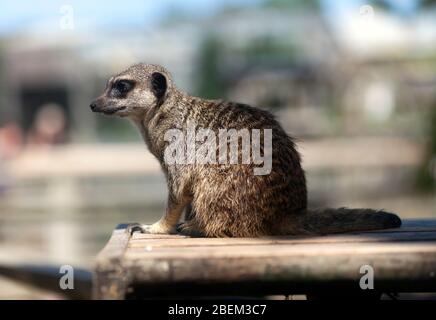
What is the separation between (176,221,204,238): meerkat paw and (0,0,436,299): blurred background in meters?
0.91

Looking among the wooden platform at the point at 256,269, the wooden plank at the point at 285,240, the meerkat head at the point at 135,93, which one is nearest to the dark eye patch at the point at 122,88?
the meerkat head at the point at 135,93

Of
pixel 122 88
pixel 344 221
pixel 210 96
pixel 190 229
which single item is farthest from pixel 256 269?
pixel 210 96

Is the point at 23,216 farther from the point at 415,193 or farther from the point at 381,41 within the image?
the point at 381,41

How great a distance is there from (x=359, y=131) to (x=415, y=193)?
9.50 metres

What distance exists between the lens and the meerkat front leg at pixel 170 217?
3986mm

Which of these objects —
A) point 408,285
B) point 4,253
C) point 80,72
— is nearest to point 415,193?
point 4,253

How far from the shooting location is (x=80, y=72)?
30.9 m

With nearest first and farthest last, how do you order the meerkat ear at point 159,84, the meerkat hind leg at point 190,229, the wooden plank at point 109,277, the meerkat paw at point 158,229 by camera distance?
the wooden plank at point 109,277 < the meerkat hind leg at point 190,229 < the meerkat paw at point 158,229 < the meerkat ear at point 159,84

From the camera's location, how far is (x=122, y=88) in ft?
14.7

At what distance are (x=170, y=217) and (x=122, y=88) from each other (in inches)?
35.7

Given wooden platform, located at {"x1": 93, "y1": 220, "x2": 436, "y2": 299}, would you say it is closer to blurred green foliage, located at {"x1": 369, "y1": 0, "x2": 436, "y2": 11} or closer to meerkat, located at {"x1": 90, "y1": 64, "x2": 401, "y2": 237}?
meerkat, located at {"x1": 90, "y1": 64, "x2": 401, "y2": 237}

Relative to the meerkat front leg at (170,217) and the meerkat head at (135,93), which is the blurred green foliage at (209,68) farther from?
the meerkat front leg at (170,217)

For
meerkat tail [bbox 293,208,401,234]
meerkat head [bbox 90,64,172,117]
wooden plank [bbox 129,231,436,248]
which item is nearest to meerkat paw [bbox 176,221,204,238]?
wooden plank [bbox 129,231,436,248]

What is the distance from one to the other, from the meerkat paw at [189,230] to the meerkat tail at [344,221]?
0.51 metres
